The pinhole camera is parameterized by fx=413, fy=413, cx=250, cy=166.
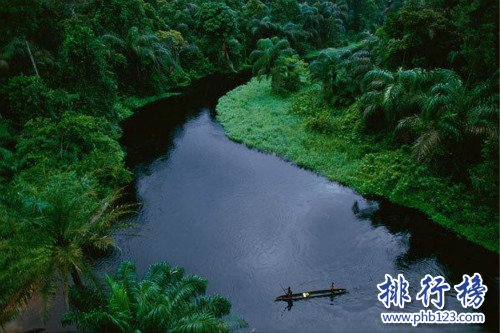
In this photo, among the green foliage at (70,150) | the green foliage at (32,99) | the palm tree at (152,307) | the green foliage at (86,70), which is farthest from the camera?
the green foliage at (86,70)

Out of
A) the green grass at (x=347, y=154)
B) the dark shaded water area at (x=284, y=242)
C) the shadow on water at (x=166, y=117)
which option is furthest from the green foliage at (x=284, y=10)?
the dark shaded water area at (x=284, y=242)

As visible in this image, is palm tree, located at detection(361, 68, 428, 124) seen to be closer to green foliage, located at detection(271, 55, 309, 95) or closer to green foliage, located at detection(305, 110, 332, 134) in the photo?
green foliage, located at detection(305, 110, 332, 134)

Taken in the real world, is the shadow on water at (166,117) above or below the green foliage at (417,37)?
below

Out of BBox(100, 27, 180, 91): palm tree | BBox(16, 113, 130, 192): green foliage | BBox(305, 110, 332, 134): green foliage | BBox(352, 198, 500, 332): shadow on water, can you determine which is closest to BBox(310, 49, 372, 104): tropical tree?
BBox(305, 110, 332, 134): green foliage

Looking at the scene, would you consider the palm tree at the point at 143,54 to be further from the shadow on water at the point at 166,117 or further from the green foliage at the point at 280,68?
the green foliage at the point at 280,68

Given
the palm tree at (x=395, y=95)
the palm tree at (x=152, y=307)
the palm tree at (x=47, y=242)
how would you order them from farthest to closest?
the palm tree at (x=395, y=95) < the palm tree at (x=47, y=242) < the palm tree at (x=152, y=307)

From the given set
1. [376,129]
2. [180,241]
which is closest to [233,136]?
[376,129]
